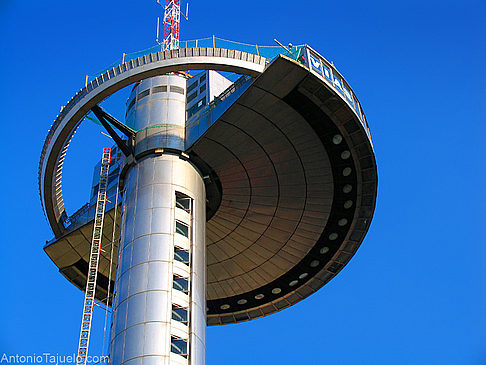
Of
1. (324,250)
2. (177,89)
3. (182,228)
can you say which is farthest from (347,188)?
(177,89)

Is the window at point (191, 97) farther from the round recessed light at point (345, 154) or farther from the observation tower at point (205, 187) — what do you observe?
the round recessed light at point (345, 154)

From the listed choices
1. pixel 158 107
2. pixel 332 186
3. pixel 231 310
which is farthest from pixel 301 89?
pixel 231 310

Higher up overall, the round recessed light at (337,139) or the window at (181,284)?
the round recessed light at (337,139)

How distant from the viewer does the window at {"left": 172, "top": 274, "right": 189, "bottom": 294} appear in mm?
33688

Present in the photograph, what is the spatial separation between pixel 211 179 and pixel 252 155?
3174 mm

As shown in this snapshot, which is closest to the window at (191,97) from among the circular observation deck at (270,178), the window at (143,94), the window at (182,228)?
the window at (143,94)

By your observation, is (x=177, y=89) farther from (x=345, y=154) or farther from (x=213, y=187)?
(x=345, y=154)

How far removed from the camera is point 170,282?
109ft

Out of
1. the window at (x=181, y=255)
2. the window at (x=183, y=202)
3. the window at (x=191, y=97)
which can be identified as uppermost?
the window at (x=191, y=97)

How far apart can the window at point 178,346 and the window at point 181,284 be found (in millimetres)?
2858

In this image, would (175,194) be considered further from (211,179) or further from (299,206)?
(299,206)

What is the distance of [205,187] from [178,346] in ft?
38.6

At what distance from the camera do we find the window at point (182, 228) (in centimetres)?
3591

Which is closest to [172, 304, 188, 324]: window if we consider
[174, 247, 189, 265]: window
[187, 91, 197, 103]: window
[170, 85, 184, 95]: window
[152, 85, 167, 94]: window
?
[174, 247, 189, 265]: window
